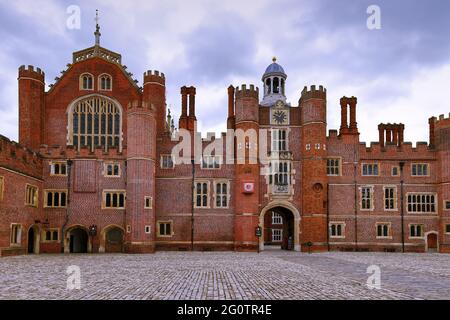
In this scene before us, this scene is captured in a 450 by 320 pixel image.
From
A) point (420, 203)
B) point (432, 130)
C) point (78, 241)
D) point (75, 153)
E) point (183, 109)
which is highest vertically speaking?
point (183, 109)

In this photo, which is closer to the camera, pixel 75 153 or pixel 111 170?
pixel 75 153

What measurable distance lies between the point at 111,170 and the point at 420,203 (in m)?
28.1

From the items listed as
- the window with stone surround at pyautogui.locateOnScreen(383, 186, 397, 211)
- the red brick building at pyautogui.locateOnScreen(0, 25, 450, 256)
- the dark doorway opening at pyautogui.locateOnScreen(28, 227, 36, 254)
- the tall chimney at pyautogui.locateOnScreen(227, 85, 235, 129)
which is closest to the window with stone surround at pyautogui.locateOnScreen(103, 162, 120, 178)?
the red brick building at pyautogui.locateOnScreen(0, 25, 450, 256)

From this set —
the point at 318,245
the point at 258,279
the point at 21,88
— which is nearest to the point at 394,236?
the point at 318,245

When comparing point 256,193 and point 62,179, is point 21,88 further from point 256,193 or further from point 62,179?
point 256,193

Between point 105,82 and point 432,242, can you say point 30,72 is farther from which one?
point 432,242

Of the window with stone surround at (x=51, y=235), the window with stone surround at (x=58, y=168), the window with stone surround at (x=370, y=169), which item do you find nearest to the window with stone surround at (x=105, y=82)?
the window with stone surround at (x=58, y=168)

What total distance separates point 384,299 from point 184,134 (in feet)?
101

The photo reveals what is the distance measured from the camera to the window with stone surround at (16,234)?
3294 cm

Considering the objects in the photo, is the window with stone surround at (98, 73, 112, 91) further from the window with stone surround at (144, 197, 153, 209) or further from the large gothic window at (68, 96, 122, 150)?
the window with stone surround at (144, 197, 153, 209)

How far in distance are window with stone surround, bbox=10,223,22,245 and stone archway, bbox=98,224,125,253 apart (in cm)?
692

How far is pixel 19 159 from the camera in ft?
112

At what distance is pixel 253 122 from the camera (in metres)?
42.0

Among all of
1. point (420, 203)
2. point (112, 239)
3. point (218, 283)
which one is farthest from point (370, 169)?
point (218, 283)
